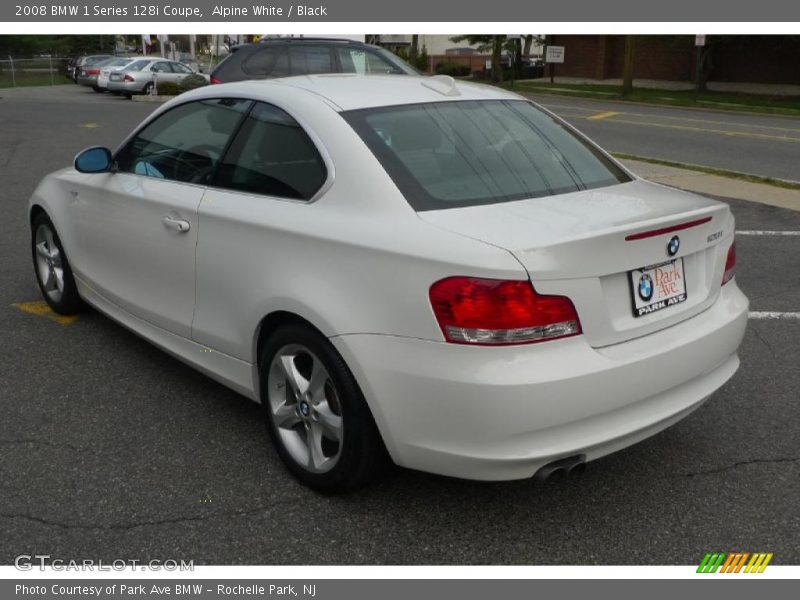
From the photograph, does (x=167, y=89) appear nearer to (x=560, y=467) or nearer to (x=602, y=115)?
(x=602, y=115)

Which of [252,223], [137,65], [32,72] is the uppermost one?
[252,223]

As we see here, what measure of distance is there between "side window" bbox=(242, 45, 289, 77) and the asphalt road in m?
5.81

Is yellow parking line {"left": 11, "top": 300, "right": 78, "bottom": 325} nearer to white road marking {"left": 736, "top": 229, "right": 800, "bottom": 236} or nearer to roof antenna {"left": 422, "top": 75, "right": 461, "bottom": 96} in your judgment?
roof antenna {"left": 422, "top": 75, "right": 461, "bottom": 96}

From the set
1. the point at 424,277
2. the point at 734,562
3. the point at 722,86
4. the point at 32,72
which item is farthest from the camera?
the point at 32,72

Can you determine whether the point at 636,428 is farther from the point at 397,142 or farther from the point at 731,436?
the point at 397,142

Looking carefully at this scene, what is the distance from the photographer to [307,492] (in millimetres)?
3523

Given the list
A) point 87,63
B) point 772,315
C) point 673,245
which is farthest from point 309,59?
point 87,63

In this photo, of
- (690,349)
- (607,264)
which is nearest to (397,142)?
(607,264)

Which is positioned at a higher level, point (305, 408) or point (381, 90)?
point (381, 90)

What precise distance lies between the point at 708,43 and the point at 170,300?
123 feet

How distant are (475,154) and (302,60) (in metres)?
11.0

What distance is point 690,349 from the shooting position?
3252mm

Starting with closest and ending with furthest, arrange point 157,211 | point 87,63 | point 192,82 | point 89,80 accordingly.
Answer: point 157,211
point 192,82
point 89,80
point 87,63

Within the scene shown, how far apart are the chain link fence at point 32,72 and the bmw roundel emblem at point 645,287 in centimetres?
4903
